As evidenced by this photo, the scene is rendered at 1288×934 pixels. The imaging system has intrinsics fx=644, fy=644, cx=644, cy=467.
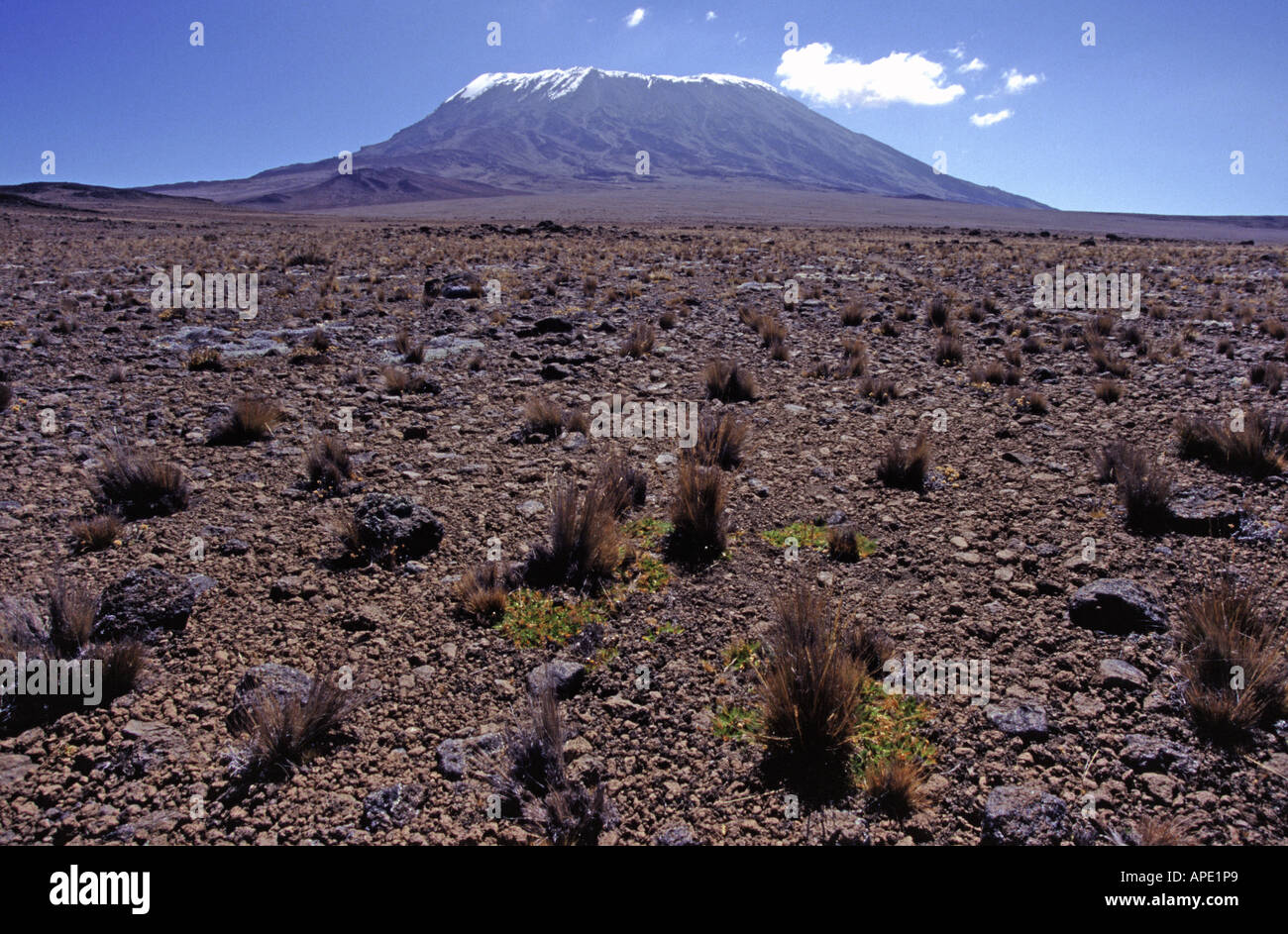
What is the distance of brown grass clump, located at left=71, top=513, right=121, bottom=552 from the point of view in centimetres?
420

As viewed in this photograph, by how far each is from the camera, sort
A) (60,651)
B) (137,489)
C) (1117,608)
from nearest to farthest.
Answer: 1. (60,651)
2. (1117,608)
3. (137,489)

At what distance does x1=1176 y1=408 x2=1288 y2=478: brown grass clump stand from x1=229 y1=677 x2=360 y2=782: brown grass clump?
655 cm

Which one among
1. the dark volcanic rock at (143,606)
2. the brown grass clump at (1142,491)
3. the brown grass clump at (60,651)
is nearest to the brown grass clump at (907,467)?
the brown grass clump at (1142,491)

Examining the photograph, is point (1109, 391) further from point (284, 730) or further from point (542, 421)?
point (284, 730)

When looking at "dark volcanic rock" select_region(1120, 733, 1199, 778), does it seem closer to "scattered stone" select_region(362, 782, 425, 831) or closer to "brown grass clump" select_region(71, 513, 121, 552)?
"scattered stone" select_region(362, 782, 425, 831)

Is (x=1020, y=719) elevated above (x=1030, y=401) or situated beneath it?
situated beneath

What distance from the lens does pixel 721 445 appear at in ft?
19.1

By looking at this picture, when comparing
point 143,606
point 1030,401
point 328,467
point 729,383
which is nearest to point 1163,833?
point 143,606

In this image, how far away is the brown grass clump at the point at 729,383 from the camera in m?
7.54

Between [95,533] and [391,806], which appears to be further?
[95,533]

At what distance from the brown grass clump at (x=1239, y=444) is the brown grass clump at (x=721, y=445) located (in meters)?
3.78

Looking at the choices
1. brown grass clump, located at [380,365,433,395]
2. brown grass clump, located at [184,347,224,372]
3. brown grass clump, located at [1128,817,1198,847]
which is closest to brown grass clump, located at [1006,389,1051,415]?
brown grass clump, located at [1128,817,1198,847]

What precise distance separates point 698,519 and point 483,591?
1521 mm
